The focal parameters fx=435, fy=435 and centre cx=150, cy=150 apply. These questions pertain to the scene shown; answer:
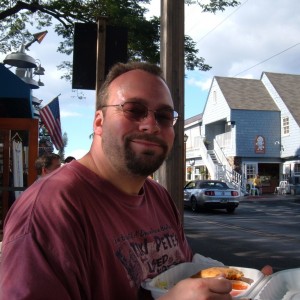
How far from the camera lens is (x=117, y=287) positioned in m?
1.45

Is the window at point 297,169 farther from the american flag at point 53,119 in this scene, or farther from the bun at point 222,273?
the bun at point 222,273

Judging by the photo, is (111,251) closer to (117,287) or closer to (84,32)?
(117,287)

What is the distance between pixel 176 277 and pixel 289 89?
3575 centimetres

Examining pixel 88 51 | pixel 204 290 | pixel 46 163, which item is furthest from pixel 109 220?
pixel 46 163

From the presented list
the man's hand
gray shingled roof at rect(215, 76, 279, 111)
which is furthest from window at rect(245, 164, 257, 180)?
the man's hand

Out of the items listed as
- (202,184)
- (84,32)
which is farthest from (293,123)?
(84,32)

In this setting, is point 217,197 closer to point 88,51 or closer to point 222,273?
point 88,51

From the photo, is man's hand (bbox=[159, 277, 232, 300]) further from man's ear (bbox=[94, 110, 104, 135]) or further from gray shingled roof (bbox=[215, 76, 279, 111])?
gray shingled roof (bbox=[215, 76, 279, 111])

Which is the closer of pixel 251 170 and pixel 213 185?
pixel 213 185

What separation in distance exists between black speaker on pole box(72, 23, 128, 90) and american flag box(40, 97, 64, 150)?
4.78 m

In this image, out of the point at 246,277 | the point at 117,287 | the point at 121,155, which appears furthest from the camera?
the point at 246,277

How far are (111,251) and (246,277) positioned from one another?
629 millimetres

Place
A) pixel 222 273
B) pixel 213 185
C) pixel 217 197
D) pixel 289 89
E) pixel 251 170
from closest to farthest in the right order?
pixel 222 273, pixel 217 197, pixel 213 185, pixel 251 170, pixel 289 89

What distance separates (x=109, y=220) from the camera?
151cm
